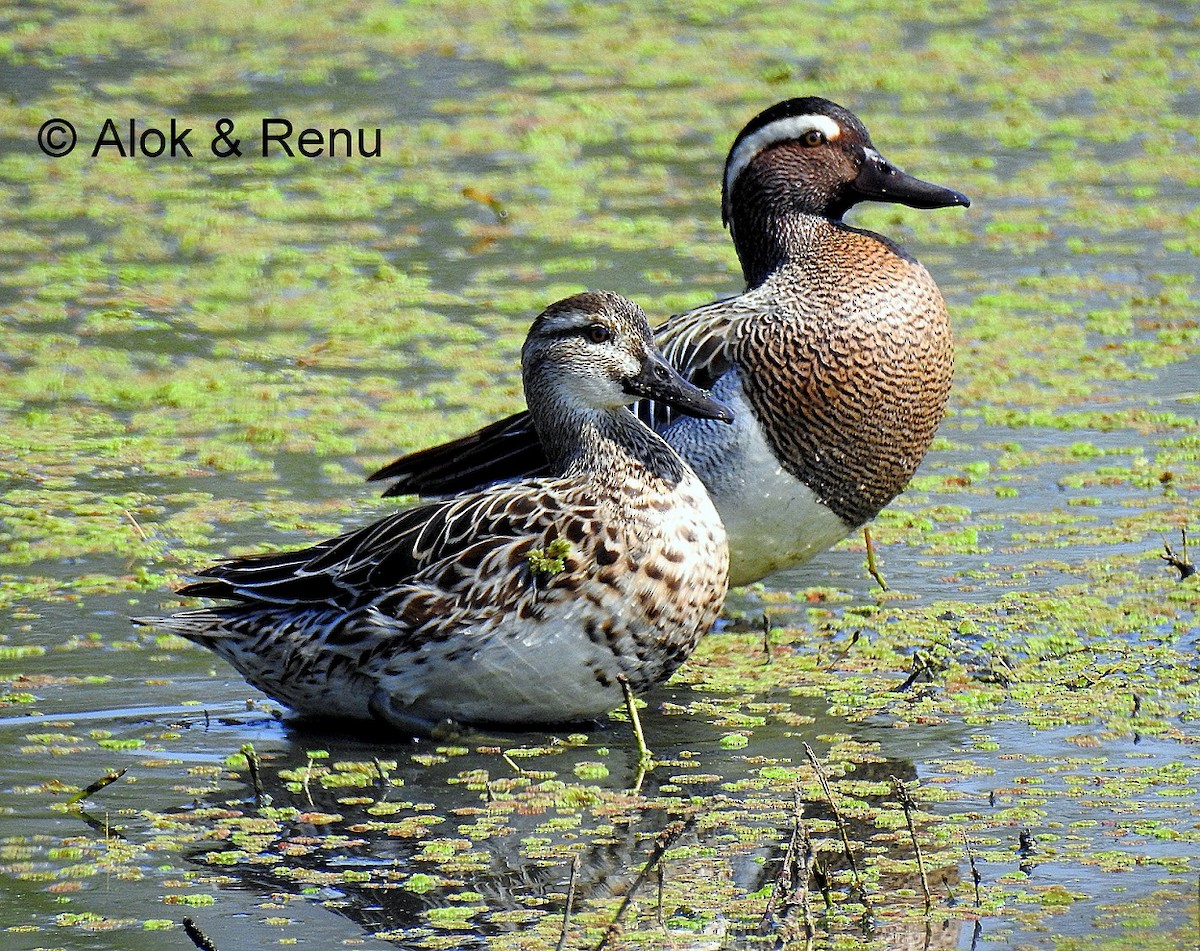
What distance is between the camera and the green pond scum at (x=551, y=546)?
4918 mm

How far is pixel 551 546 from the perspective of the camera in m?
5.80

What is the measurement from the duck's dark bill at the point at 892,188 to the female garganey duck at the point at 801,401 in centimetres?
24

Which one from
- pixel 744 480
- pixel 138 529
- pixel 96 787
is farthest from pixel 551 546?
pixel 138 529

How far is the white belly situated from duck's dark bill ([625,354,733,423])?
12.8 inches

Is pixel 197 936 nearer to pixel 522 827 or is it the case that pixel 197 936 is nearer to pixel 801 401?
pixel 522 827

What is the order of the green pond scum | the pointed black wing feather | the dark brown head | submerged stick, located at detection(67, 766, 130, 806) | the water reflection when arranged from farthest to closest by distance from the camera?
the dark brown head, the pointed black wing feather, submerged stick, located at detection(67, 766, 130, 806), the green pond scum, the water reflection

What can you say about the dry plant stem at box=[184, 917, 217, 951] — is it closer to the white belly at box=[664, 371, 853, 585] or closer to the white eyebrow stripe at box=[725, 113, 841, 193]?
the white belly at box=[664, 371, 853, 585]

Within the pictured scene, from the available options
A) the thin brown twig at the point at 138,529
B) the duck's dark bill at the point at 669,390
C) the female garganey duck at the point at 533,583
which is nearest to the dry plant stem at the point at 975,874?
the female garganey duck at the point at 533,583

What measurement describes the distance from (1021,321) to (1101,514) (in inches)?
91.4

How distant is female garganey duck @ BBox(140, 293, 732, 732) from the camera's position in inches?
228

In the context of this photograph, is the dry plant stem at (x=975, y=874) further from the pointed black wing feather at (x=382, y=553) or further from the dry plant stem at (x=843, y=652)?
the pointed black wing feather at (x=382, y=553)

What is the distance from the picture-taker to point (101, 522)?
25.2ft

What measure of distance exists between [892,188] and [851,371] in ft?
3.39

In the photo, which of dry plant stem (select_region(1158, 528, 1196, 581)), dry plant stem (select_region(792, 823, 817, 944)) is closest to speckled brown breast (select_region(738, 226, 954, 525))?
dry plant stem (select_region(1158, 528, 1196, 581))
